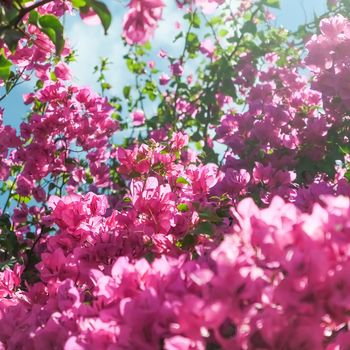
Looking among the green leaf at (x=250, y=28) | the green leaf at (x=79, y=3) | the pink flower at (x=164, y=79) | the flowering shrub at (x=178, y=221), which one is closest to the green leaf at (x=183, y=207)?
the flowering shrub at (x=178, y=221)

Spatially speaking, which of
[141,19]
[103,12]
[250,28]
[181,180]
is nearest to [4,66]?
[103,12]

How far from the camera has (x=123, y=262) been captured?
134 cm

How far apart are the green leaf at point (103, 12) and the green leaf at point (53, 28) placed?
224mm

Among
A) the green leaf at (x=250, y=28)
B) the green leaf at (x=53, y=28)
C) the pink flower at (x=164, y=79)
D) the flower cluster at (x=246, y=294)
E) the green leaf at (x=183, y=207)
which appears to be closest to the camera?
the flower cluster at (x=246, y=294)

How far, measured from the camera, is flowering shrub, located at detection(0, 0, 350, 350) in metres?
1.08

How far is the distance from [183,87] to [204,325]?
17.2 ft

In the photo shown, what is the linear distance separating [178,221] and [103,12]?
914 mm

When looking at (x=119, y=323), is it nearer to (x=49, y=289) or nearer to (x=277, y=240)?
(x=277, y=240)

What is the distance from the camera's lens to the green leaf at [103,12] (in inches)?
56.1

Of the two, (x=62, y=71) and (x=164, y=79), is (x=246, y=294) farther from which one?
(x=164, y=79)

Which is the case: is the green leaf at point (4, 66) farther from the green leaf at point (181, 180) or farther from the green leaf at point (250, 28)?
the green leaf at point (250, 28)

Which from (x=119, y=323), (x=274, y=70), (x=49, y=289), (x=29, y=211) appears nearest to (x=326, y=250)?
(x=119, y=323)

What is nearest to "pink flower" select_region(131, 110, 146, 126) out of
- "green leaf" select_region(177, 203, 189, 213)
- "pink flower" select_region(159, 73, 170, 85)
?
"pink flower" select_region(159, 73, 170, 85)

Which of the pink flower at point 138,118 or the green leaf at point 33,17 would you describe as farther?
the pink flower at point 138,118
